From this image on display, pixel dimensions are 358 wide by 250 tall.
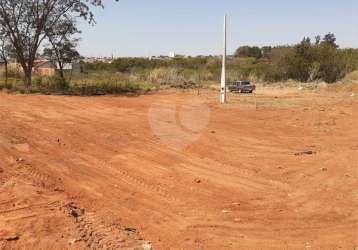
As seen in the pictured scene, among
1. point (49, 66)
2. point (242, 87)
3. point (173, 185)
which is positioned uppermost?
point (49, 66)

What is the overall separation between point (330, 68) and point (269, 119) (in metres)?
36.2

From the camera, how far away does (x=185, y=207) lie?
7316 millimetres

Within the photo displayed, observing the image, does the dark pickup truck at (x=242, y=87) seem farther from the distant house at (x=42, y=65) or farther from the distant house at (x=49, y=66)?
the distant house at (x=42, y=65)

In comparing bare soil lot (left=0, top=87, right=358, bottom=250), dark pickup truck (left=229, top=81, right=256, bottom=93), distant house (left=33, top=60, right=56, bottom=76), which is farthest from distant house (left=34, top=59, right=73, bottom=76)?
bare soil lot (left=0, top=87, right=358, bottom=250)

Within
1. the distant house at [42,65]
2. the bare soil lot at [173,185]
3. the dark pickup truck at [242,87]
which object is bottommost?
the dark pickup truck at [242,87]

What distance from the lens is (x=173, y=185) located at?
845 centimetres

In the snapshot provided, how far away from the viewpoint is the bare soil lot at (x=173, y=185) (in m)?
6.14

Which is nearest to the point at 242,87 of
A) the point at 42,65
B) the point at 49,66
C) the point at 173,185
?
the point at 49,66

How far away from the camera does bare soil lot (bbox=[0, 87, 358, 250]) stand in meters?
6.14

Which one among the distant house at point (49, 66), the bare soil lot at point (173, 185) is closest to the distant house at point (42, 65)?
the distant house at point (49, 66)

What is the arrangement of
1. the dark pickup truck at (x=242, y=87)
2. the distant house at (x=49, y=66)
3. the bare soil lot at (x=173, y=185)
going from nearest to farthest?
the bare soil lot at (x=173, y=185) < the distant house at (x=49, y=66) < the dark pickup truck at (x=242, y=87)

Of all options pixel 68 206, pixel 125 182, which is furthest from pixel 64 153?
pixel 68 206

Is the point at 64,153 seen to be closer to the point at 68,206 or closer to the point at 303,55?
the point at 68,206

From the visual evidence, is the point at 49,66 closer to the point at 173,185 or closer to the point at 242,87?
the point at 242,87
